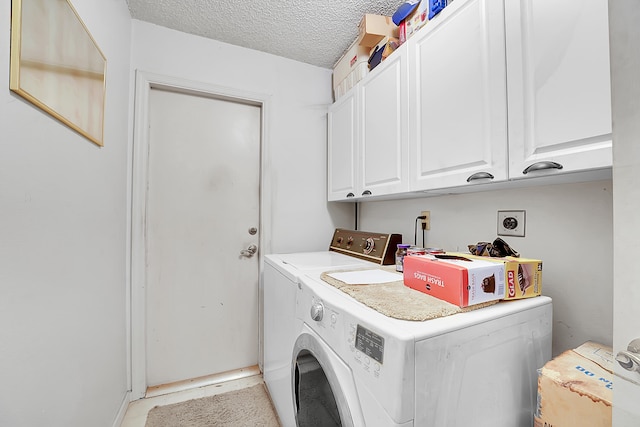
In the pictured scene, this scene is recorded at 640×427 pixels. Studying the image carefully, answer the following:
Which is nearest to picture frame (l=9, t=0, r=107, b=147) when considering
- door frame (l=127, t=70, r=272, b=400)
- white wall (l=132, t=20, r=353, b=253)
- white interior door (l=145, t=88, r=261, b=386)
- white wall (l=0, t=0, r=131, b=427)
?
white wall (l=0, t=0, r=131, b=427)

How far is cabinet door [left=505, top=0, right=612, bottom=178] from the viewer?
68 cm

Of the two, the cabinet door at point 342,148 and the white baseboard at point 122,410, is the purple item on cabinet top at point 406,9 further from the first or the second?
the white baseboard at point 122,410

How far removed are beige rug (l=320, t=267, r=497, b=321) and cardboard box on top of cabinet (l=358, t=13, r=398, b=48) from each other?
1439 mm

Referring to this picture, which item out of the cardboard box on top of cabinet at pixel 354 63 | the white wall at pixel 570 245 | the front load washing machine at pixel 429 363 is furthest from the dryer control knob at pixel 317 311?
the cardboard box on top of cabinet at pixel 354 63

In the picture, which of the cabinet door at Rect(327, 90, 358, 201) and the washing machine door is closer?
the washing machine door

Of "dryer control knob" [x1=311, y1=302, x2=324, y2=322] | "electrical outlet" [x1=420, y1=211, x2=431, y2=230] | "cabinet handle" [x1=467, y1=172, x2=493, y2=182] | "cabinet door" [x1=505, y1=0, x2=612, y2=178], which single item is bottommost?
"dryer control knob" [x1=311, y1=302, x2=324, y2=322]

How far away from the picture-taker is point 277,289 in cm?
139

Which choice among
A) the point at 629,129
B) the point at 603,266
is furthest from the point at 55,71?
the point at 603,266

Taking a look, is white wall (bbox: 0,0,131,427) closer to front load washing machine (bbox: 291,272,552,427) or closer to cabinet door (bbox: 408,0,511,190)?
front load washing machine (bbox: 291,272,552,427)

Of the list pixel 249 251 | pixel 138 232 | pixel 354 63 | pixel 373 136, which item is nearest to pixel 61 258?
pixel 138 232

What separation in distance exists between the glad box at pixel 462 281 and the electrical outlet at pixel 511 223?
42 centimetres

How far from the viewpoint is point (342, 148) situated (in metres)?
1.87

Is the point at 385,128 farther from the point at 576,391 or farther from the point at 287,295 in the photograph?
the point at 576,391

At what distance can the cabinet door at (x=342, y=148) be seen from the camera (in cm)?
173
